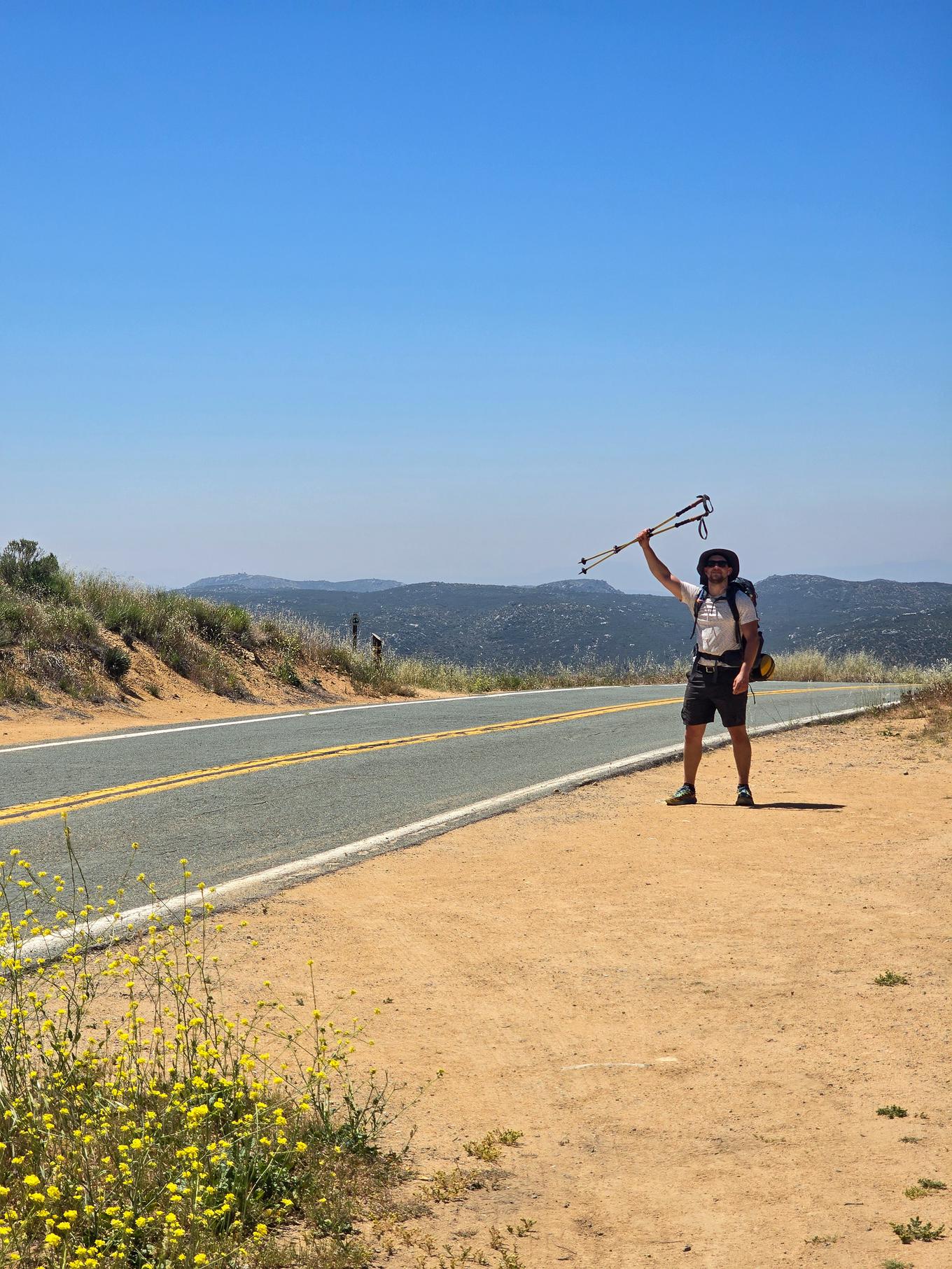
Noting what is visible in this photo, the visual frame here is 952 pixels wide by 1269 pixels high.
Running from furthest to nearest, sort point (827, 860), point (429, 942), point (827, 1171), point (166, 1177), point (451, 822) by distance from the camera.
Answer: point (451, 822)
point (827, 860)
point (429, 942)
point (827, 1171)
point (166, 1177)

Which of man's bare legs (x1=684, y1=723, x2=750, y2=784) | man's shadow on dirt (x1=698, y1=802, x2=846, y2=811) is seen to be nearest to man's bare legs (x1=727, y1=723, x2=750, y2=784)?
man's bare legs (x1=684, y1=723, x2=750, y2=784)

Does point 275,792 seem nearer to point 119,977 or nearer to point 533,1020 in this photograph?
point 119,977

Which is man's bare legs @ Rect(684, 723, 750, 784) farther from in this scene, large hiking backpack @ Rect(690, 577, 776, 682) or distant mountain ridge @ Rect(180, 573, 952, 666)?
distant mountain ridge @ Rect(180, 573, 952, 666)

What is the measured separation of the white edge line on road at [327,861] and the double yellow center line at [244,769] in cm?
201

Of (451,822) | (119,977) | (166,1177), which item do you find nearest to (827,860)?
(451,822)

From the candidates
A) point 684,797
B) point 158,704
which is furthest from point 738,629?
point 158,704

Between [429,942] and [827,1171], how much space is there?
270 cm

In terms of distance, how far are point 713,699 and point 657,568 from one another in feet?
3.93

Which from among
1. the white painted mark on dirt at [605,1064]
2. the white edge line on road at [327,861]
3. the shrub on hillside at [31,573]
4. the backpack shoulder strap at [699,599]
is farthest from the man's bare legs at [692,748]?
the shrub on hillside at [31,573]

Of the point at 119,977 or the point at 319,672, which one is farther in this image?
the point at 319,672

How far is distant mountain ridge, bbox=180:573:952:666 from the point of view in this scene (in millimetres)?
73438

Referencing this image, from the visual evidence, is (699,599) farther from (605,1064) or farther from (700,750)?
A: (605,1064)

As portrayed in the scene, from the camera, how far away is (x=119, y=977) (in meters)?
5.41

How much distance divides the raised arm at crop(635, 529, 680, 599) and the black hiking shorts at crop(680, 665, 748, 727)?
71cm
